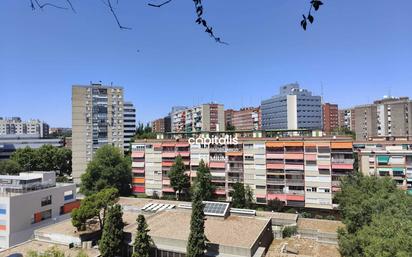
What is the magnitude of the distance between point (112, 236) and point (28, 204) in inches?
646

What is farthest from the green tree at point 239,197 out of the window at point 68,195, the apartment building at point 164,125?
the apartment building at point 164,125

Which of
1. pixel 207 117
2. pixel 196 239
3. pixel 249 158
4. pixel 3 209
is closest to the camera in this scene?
pixel 196 239

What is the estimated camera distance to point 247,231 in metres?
27.3

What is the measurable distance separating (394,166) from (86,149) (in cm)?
6005

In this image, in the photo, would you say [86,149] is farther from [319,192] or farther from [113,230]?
[319,192]

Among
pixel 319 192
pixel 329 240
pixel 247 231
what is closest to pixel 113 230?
pixel 247 231

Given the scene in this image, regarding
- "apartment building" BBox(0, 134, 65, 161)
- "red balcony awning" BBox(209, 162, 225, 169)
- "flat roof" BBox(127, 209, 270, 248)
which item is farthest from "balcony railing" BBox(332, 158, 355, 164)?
"apartment building" BBox(0, 134, 65, 161)

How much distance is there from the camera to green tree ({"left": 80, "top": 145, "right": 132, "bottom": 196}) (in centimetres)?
5141

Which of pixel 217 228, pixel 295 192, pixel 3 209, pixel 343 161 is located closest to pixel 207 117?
pixel 295 192

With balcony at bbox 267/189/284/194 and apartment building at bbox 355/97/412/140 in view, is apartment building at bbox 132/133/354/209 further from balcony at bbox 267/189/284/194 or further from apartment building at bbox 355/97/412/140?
apartment building at bbox 355/97/412/140

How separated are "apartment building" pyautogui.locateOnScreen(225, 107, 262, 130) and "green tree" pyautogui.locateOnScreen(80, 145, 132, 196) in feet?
238

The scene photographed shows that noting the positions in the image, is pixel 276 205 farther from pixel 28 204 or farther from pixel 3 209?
pixel 3 209

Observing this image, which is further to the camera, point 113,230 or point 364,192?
point 364,192

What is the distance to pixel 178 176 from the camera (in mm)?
49406
